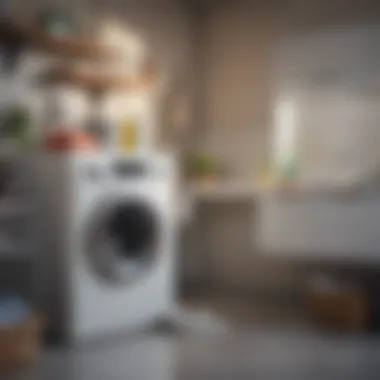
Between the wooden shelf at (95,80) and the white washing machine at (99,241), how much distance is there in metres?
0.68

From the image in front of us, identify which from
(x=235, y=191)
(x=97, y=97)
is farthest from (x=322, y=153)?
(x=97, y=97)

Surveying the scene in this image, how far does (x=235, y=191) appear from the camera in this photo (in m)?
4.22

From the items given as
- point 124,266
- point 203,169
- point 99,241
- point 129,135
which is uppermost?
point 129,135

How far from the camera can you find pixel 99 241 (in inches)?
130

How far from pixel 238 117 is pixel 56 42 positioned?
130cm

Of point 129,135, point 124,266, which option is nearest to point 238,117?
point 129,135

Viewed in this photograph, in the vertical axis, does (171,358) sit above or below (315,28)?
below

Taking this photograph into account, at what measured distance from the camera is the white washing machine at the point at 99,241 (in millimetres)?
3242

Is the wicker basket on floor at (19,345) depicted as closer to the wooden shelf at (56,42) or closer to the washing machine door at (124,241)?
the washing machine door at (124,241)

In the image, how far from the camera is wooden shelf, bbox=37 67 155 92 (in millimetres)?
3879

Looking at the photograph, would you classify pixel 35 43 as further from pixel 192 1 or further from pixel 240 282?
pixel 240 282

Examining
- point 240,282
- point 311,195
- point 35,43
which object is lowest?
point 240,282

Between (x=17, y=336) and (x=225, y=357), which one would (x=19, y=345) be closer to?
(x=17, y=336)

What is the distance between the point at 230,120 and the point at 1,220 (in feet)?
5.57
